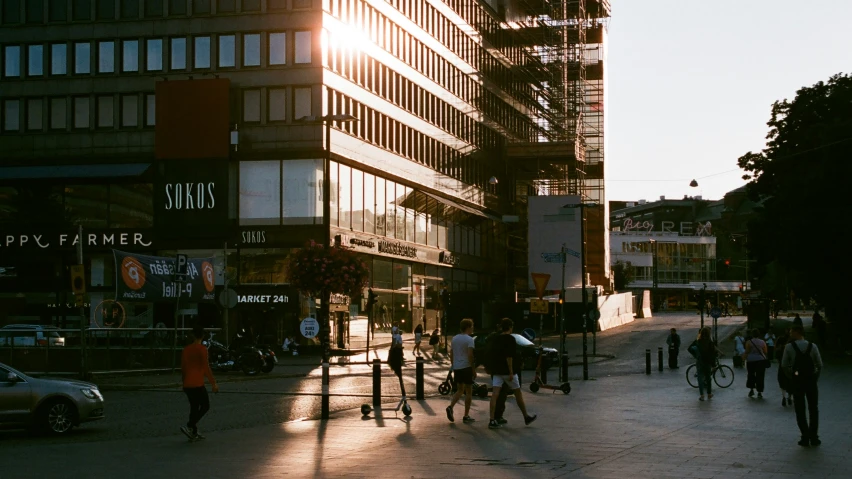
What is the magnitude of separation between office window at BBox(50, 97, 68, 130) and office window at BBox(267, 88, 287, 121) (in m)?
11.3

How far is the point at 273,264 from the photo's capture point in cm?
5762

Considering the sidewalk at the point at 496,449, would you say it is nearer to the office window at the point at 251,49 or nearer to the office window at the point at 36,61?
the office window at the point at 251,49

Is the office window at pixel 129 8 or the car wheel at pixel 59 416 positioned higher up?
the office window at pixel 129 8

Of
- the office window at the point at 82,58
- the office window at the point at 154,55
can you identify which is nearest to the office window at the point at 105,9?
the office window at the point at 82,58

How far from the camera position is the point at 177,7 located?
2322 inches

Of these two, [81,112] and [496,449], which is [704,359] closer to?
[496,449]

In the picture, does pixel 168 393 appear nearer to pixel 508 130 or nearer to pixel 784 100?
pixel 784 100

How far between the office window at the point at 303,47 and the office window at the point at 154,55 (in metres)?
7.31

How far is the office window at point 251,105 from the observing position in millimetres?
57812

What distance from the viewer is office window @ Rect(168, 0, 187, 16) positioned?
2317 inches

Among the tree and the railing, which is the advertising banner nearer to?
the railing

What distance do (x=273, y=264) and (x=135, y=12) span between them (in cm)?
1510

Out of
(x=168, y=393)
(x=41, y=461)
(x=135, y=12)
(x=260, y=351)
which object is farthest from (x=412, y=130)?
(x=41, y=461)

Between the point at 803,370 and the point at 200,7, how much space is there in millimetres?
47398
